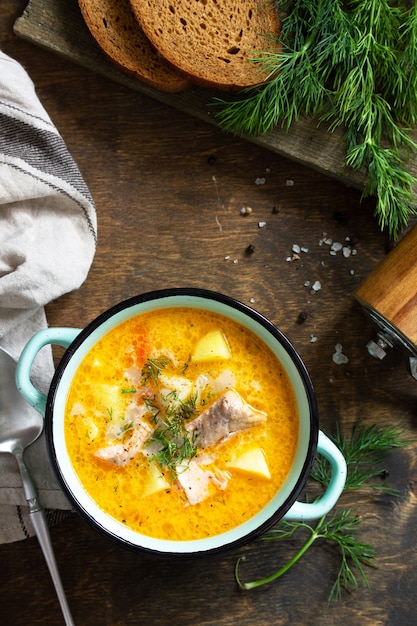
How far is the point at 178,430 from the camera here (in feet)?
6.86

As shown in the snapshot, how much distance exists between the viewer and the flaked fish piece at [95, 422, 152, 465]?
6.73ft

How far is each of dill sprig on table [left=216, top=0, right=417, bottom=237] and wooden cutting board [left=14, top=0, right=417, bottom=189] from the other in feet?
0.13

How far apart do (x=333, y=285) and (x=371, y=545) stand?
95 centimetres

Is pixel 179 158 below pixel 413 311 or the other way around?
below

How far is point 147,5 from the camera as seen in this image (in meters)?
2.48

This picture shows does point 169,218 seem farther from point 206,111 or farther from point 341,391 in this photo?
point 341,391

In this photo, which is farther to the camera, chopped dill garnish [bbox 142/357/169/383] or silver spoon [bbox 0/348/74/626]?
silver spoon [bbox 0/348/74/626]

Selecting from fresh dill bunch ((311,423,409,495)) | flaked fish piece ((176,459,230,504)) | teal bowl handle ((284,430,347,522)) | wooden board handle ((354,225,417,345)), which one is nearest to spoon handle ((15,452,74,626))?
flaked fish piece ((176,459,230,504))

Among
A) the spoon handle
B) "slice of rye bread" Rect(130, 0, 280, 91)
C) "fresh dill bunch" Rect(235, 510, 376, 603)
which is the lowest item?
the spoon handle

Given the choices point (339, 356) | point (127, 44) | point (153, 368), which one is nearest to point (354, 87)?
point (127, 44)

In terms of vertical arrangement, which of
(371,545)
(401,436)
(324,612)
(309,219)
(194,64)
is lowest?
Answer: (324,612)

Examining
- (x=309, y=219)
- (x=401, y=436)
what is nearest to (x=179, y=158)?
(x=309, y=219)

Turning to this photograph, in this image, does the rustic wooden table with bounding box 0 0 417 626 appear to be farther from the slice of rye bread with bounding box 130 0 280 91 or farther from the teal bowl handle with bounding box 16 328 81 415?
the teal bowl handle with bounding box 16 328 81 415

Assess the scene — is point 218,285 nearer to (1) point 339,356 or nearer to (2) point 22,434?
(1) point 339,356
